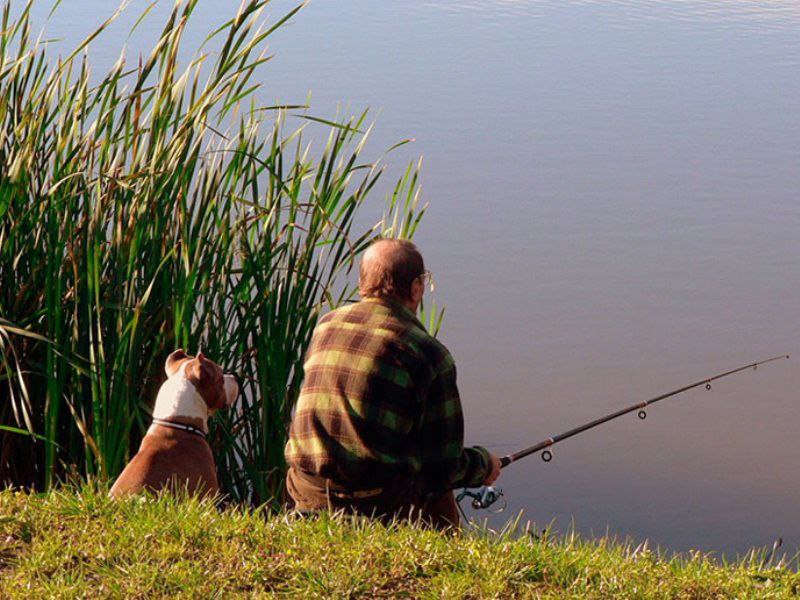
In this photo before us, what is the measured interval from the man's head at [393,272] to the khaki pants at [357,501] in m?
0.57

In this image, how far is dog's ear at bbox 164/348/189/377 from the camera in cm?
444

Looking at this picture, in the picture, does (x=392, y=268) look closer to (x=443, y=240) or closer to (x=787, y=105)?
(x=443, y=240)

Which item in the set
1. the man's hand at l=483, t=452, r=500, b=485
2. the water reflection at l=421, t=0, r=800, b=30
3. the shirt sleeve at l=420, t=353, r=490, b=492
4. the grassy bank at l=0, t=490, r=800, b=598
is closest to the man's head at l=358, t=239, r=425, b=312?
the shirt sleeve at l=420, t=353, r=490, b=492

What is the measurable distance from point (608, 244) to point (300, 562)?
23.3 ft

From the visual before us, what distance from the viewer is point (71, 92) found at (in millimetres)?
5156

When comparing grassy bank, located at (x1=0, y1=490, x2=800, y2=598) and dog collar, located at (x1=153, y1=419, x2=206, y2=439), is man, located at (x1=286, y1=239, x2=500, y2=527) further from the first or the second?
dog collar, located at (x1=153, y1=419, x2=206, y2=439)

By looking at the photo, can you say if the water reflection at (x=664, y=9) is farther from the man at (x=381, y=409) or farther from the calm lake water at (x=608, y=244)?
the man at (x=381, y=409)

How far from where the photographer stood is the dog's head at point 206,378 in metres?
4.34

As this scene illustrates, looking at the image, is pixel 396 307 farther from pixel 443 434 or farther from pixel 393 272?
pixel 443 434

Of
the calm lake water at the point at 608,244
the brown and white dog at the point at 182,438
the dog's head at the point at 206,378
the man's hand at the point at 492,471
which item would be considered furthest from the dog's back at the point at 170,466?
the calm lake water at the point at 608,244

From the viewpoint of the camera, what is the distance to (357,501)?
4.07m

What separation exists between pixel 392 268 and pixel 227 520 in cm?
88

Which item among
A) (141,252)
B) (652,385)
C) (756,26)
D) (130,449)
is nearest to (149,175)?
(141,252)

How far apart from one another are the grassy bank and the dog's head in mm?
542
